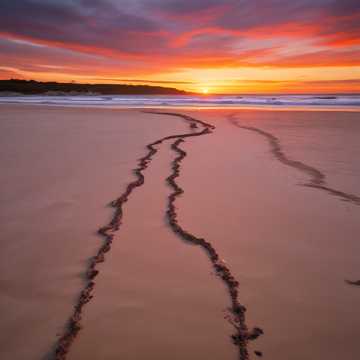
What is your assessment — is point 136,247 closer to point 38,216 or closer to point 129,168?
point 38,216

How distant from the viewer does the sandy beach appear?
154cm

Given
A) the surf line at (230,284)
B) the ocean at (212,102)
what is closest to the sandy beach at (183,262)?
the surf line at (230,284)

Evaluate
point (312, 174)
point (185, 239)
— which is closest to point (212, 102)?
point (312, 174)

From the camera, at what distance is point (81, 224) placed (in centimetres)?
269

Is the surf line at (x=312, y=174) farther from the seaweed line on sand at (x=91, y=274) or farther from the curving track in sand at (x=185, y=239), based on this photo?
the seaweed line on sand at (x=91, y=274)

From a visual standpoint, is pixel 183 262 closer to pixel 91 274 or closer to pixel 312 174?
pixel 91 274

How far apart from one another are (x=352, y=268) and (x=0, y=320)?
2.10 m

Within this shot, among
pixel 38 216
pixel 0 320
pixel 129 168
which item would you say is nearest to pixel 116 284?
pixel 0 320

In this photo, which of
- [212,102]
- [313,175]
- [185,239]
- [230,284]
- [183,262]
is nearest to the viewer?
[230,284]

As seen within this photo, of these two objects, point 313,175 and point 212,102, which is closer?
point 313,175

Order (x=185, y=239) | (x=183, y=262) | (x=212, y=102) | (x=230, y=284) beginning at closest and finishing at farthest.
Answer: (x=230, y=284)
(x=183, y=262)
(x=185, y=239)
(x=212, y=102)

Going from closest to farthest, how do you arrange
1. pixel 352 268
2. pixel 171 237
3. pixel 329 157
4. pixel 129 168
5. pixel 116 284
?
pixel 116 284 → pixel 352 268 → pixel 171 237 → pixel 129 168 → pixel 329 157

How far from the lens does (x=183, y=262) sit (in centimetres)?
214

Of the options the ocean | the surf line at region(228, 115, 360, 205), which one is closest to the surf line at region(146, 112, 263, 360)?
the surf line at region(228, 115, 360, 205)
